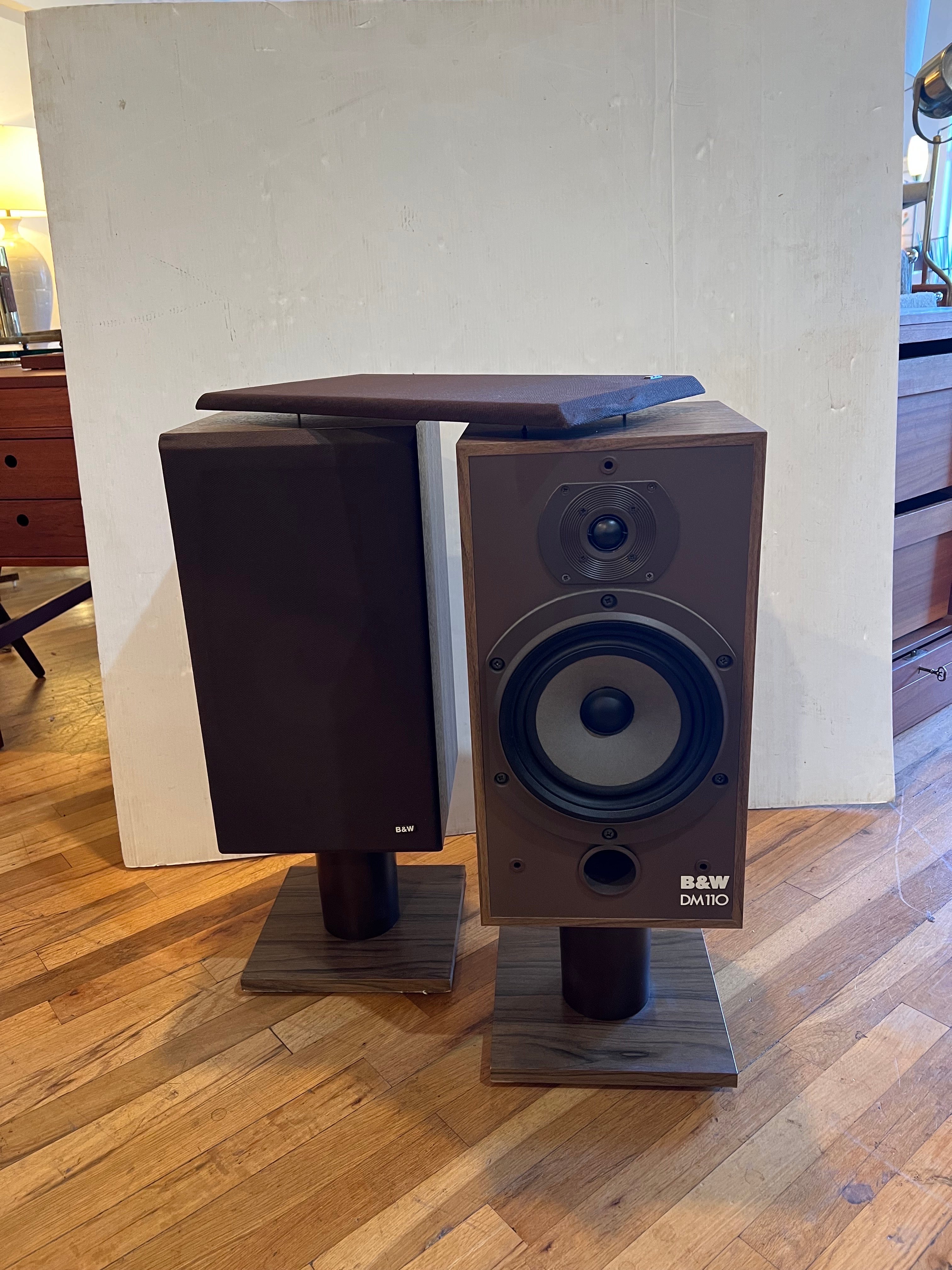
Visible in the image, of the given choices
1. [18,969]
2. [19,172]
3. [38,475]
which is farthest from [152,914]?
[19,172]

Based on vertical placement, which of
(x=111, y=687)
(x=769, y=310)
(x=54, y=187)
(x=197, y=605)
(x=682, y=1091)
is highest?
(x=54, y=187)

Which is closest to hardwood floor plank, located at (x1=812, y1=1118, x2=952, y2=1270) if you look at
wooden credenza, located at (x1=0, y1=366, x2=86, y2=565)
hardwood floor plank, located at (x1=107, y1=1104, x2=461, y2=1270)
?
hardwood floor plank, located at (x1=107, y1=1104, x2=461, y2=1270)

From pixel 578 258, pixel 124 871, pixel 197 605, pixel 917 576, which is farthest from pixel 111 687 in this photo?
pixel 917 576

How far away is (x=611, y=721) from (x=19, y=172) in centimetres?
179

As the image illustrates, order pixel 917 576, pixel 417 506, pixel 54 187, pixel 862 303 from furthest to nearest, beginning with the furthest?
pixel 917 576, pixel 862 303, pixel 54 187, pixel 417 506

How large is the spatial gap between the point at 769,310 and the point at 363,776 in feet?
2.89

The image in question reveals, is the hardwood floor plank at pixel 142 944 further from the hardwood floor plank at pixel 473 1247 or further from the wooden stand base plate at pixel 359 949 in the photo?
the hardwood floor plank at pixel 473 1247

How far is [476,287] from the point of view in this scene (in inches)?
51.8

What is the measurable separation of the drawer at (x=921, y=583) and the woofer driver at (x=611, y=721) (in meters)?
0.94

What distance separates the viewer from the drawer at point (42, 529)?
5.11 ft

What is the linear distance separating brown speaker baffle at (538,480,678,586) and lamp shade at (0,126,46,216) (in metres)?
1.55

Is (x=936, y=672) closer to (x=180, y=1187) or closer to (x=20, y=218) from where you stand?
(x=180, y=1187)

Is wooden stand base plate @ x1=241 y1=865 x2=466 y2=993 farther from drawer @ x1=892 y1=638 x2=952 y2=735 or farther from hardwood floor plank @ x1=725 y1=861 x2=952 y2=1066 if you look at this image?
drawer @ x1=892 y1=638 x2=952 y2=735

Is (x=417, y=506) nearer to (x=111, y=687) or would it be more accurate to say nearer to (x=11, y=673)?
(x=111, y=687)
